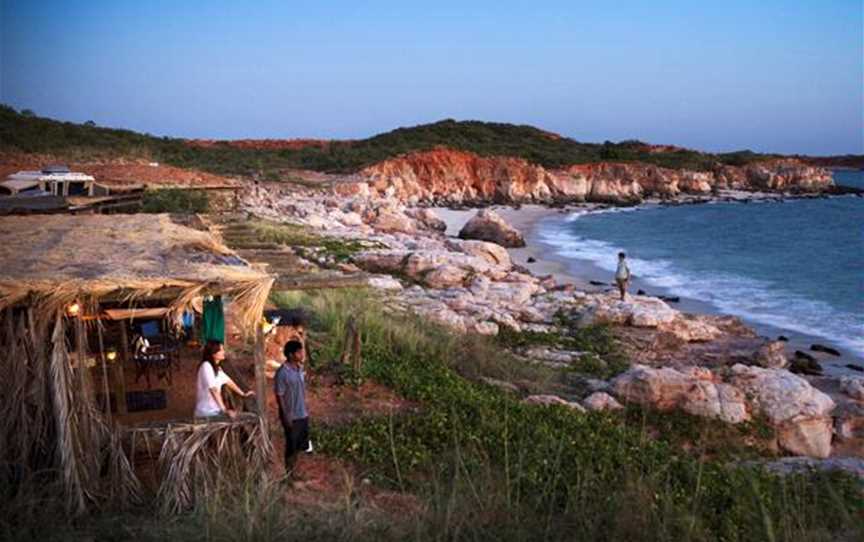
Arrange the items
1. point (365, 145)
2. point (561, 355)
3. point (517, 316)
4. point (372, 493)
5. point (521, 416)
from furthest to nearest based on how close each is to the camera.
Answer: point (365, 145) → point (517, 316) → point (561, 355) → point (521, 416) → point (372, 493)

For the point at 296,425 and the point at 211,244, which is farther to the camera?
the point at 211,244

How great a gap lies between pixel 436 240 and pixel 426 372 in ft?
60.2

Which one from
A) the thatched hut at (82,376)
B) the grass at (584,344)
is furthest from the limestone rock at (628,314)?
the thatched hut at (82,376)

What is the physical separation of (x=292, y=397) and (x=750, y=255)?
33.5 metres

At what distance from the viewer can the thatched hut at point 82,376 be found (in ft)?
21.6

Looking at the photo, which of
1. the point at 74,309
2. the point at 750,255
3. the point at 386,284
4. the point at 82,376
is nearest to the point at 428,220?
the point at 750,255

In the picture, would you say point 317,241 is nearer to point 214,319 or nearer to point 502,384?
point 502,384

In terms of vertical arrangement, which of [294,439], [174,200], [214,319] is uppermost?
[174,200]

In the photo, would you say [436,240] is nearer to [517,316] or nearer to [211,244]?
[517,316]

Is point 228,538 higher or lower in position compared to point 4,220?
lower

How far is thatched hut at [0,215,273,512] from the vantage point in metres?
6.59

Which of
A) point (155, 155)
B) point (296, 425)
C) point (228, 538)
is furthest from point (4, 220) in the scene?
point (155, 155)

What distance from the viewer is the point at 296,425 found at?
7602 mm

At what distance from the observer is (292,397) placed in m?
7.53
